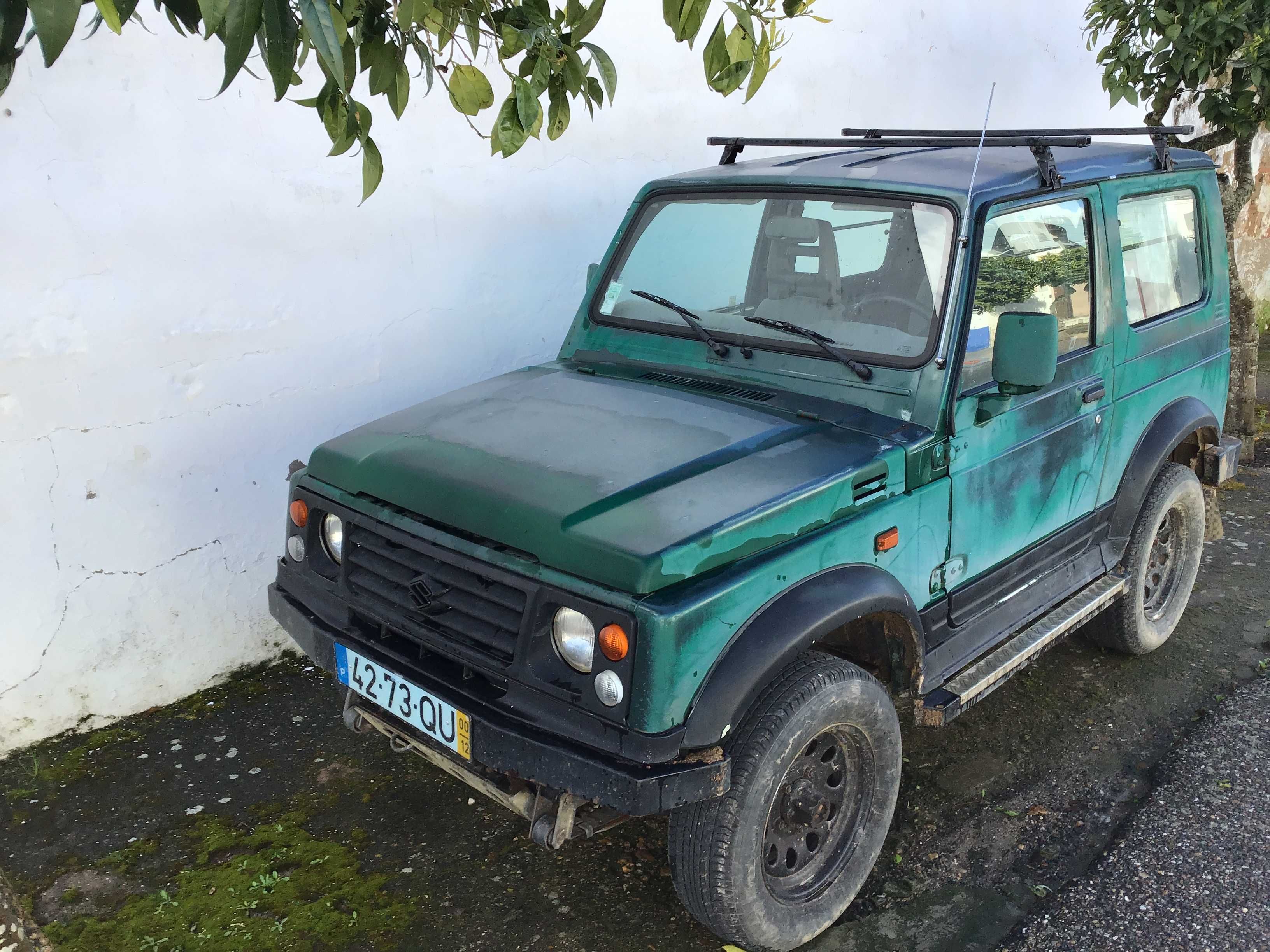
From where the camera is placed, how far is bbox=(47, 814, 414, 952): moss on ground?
9.34ft

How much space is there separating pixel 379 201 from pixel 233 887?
267cm

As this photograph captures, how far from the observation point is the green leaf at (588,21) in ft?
6.17

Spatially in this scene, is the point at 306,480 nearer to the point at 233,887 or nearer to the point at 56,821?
the point at 233,887

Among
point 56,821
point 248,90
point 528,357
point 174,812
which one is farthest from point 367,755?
point 248,90

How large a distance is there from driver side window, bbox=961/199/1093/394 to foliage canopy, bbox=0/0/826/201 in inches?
44.5

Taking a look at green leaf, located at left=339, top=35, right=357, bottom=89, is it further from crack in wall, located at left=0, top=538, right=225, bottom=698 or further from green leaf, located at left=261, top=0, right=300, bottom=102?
crack in wall, located at left=0, top=538, right=225, bottom=698

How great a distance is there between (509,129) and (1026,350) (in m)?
1.58

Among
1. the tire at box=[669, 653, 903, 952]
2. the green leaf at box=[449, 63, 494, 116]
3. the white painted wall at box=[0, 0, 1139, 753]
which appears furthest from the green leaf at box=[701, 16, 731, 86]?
the white painted wall at box=[0, 0, 1139, 753]

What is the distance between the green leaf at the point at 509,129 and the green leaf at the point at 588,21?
0.17 m

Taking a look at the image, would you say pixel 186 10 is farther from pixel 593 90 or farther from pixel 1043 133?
pixel 1043 133

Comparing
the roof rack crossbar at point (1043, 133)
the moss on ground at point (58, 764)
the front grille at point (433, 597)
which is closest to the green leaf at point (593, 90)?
the front grille at point (433, 597)

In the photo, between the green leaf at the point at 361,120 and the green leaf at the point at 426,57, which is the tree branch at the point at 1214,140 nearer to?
the green leaf at the point at 426,57

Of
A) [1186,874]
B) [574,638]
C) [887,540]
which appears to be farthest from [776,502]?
[1186,874]

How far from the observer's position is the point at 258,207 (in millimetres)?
3939
